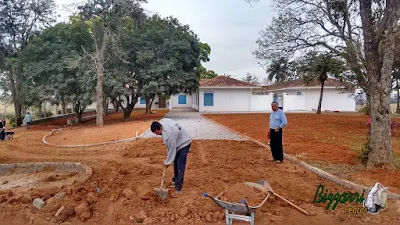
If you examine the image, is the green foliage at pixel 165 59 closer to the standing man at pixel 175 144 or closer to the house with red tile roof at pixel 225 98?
the house with red tile roof at pixel 225 98

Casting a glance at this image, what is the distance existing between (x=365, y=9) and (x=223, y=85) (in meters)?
26.5

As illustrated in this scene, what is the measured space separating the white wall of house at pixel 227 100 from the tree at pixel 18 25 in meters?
16.8

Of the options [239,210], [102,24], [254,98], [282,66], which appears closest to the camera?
[239,210]

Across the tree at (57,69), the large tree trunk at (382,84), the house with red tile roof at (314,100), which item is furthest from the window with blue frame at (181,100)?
the large tree trunk at (382,84)

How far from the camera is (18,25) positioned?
2433 cm

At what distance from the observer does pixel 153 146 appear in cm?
1127

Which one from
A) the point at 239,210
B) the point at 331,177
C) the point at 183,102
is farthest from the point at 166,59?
the point at 183,102

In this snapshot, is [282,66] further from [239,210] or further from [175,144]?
[239,210]

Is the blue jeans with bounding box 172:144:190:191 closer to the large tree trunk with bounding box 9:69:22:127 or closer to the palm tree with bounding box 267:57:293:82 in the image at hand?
the palm tree with bounding box 267:57:293:82

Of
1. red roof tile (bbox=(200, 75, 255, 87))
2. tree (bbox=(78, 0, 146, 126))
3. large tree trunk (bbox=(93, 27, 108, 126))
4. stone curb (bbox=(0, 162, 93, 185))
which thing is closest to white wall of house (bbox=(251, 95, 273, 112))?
red roof tile (bbox=(200, 75, 255, 87))

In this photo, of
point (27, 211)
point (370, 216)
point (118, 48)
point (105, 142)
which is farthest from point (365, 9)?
point (118, 48)

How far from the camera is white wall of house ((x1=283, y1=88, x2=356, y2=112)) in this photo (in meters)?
37.2

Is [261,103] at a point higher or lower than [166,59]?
lower

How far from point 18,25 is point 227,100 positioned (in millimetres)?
20644
